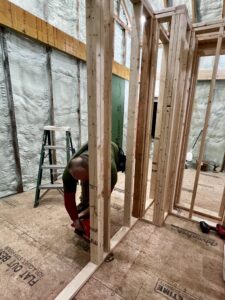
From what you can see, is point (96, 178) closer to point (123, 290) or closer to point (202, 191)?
point (123, 290)

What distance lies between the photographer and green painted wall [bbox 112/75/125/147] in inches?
166

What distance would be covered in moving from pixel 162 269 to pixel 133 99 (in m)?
1.52

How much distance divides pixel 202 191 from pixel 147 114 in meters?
1.97

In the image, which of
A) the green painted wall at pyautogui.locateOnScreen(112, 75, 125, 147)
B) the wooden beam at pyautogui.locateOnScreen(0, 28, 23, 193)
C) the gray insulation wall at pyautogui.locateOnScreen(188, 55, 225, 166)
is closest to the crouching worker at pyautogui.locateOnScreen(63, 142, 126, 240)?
the wooden beam at pyautogui.locateOnScreen(0, 28, 23, 193)

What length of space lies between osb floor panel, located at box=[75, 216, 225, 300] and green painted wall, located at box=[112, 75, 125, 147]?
9.65ft

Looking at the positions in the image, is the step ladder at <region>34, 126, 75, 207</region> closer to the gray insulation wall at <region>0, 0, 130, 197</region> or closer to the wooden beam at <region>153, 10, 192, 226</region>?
the gray insulation wall at <region>0, 0, 130, 197</region>

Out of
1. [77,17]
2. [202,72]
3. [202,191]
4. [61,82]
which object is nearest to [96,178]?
[61,82]

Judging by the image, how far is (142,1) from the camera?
4.66 feet

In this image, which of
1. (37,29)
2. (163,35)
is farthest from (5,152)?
(163,35)

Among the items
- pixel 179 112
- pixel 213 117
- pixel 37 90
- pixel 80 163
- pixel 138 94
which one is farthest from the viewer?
pixel 213 117

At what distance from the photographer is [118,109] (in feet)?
14.7

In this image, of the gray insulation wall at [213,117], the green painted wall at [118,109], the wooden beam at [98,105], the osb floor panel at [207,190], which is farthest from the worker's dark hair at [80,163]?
the gray insulation wall at [213,117]

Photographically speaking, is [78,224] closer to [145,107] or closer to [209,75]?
[145,107]

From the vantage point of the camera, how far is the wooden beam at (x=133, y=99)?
4.93 ft
